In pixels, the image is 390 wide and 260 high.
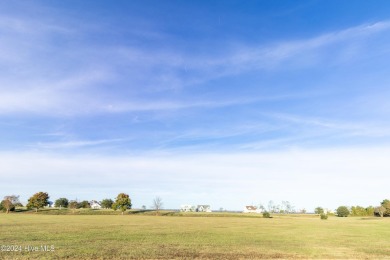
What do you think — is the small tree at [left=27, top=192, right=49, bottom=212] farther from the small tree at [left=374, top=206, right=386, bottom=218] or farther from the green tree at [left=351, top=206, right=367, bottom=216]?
the green tree at [left=351, top=206, right=367, bottom=216]

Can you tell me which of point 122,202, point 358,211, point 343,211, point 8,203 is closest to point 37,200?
point 8,203

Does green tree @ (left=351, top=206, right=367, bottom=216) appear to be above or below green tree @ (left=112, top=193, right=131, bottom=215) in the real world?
below

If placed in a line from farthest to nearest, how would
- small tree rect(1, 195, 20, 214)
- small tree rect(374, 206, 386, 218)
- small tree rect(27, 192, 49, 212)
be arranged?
small tree rect(374, 206, 386, 218) → small tree rect(27, 192, 49, 212) → small tree rect(1, 195, 20, 214)

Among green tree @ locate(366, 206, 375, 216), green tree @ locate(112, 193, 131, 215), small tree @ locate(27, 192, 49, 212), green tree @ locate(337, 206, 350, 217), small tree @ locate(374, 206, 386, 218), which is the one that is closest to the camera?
small tree @ locate(27, 192, 49, 212)

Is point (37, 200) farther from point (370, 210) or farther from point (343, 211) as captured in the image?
point (370, 210)

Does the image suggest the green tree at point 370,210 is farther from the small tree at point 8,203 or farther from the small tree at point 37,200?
the small tree at point 8,203

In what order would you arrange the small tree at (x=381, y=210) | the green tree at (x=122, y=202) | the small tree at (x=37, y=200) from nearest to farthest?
the small tree at (x=37, y=200), the green tree at (x=122, y=202), the small tree at (x=381, y=210)

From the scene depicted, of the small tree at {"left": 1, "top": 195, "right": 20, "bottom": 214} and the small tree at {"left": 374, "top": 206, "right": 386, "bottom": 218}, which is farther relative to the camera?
the small tree at {"left": 374, "top": 206, "right": 386, "bottom": 218}

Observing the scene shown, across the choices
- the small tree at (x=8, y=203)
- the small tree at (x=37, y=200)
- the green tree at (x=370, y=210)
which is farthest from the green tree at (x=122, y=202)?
the green tree at (x=370, y=210)

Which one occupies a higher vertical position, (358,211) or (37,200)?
(37,200)

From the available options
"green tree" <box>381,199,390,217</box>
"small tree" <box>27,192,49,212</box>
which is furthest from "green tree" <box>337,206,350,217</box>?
"small tree" <box>27,192,49,212</box>

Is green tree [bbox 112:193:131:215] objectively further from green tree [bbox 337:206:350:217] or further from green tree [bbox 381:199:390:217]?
green tree [bbox 381:199:390:217]

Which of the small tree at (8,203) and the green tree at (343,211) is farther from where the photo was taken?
the green tree at (343,211)

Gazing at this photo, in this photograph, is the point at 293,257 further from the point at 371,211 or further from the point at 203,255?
the point at 371,211
